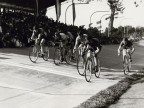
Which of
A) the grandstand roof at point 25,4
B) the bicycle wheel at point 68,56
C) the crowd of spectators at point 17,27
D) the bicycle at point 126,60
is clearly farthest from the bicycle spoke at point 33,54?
the grandstand roof at point 25,4

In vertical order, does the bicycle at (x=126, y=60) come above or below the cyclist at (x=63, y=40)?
below

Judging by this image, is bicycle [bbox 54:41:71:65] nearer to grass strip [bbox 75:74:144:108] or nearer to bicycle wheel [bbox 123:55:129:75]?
bicycle wheel [bbox 123:55:129:75]

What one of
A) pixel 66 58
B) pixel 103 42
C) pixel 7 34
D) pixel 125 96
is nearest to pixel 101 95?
pixel 125 96

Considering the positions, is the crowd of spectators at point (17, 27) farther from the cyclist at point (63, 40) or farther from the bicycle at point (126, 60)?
the bicycle at point (126, 60)

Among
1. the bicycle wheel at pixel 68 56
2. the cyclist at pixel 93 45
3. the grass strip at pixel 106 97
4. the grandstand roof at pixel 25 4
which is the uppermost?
the grandstand roof at pixel 25 4

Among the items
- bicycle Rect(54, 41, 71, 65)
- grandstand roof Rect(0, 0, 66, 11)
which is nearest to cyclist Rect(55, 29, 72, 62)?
bicycle Rect(54, 41, 71, 65)

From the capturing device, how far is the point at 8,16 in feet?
80.6

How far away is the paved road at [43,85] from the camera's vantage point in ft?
29.9

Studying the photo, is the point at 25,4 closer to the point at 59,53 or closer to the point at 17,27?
the point at 17,27

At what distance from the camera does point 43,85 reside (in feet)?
38.6

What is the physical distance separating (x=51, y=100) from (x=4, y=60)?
26.1ft

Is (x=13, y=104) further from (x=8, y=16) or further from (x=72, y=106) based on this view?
(x=8, y=16)

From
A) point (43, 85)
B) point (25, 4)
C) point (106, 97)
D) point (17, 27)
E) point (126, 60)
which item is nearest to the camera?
point (106, 97)

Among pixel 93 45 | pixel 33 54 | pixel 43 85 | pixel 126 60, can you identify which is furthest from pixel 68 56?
pixel 43 85
